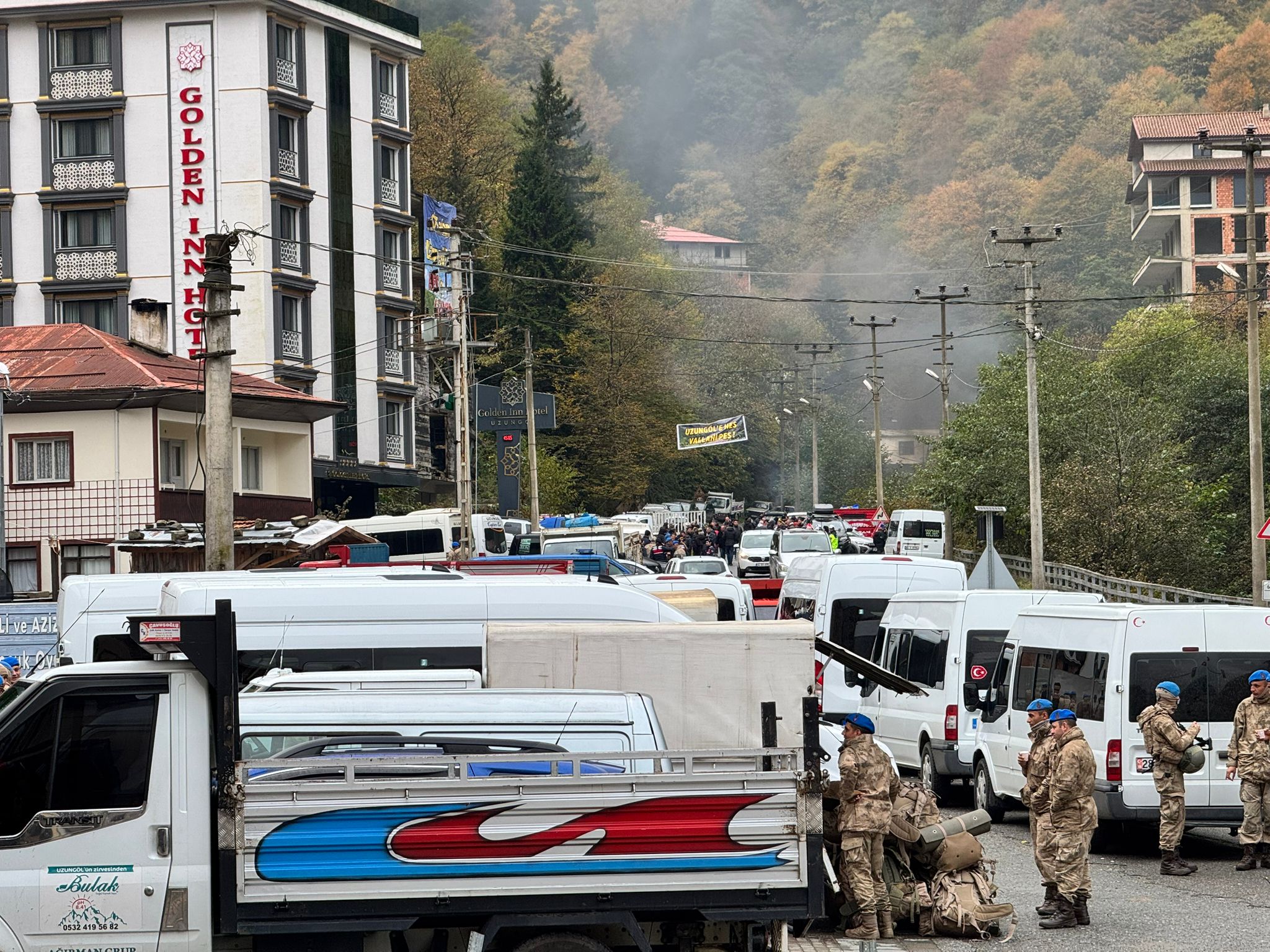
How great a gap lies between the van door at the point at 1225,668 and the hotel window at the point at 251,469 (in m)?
31.3

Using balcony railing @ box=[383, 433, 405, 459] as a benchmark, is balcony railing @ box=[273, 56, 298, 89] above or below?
above

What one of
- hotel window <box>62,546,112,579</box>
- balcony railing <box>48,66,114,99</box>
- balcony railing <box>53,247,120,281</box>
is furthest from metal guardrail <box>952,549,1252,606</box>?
balcony railing <box>48,66,114,99</box>

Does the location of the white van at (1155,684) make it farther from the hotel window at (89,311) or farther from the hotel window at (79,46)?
the hotel window at (79,46)

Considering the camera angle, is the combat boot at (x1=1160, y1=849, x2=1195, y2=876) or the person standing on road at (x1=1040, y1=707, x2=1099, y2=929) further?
the combat boot at (x1=1160, y1=849, x2=1195, y2=876)

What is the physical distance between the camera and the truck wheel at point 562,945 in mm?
8062

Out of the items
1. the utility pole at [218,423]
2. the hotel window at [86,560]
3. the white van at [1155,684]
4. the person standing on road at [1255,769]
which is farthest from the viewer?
the hotel window at [86,560]

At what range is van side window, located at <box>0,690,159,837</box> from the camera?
7.96 m

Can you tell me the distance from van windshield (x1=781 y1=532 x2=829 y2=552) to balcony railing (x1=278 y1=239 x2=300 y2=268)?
23266 millimetres

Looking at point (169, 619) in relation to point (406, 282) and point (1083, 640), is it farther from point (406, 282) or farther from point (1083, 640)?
point (406, 282)

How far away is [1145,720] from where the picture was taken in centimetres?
1455

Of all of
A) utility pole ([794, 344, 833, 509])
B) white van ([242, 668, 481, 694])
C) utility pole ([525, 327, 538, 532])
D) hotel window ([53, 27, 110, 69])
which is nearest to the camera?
white van ([242, 668, 481, 694])

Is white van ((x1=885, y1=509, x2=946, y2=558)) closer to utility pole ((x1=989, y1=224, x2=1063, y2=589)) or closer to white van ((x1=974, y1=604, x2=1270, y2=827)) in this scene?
utility pole ((x1=989, y1=224, x2=1063, y2=589))

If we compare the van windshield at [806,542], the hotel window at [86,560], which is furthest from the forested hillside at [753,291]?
the hotel window at [86,560]

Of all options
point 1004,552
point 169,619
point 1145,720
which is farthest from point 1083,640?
point 1004,552
